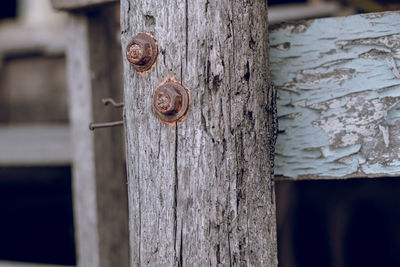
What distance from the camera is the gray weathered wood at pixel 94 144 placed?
4.95ft

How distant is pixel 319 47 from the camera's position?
1060 millimetres

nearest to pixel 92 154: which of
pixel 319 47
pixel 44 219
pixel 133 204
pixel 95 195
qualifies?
pixel 95 195

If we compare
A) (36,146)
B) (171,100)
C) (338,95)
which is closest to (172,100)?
(171,100)

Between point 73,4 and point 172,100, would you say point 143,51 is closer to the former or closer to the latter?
point 172,100

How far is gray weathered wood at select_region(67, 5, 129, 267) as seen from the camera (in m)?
1.51

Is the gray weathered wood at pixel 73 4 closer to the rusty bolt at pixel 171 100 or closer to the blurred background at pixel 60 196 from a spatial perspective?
the rusty bolt at pixel 171 100

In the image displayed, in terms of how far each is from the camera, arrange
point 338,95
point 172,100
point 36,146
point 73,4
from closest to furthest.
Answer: point 172,100, point 338,95, point 73,4, point 36,146

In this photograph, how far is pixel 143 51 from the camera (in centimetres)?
93

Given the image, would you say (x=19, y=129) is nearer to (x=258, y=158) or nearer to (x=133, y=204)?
(x=133, y=204)

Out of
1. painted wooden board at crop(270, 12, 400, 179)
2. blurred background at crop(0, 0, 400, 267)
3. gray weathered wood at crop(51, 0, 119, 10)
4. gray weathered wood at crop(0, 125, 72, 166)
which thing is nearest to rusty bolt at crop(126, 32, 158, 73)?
painted wooden board at crop(270, 12, 400, 179)

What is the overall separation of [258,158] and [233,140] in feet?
0.26

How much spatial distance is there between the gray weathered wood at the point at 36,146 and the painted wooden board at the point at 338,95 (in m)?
1.06

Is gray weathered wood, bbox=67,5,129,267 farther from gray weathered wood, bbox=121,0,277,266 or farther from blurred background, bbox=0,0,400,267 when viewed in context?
blurred background, bbox=0,0,400,267

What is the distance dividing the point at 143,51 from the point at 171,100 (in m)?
0.13
